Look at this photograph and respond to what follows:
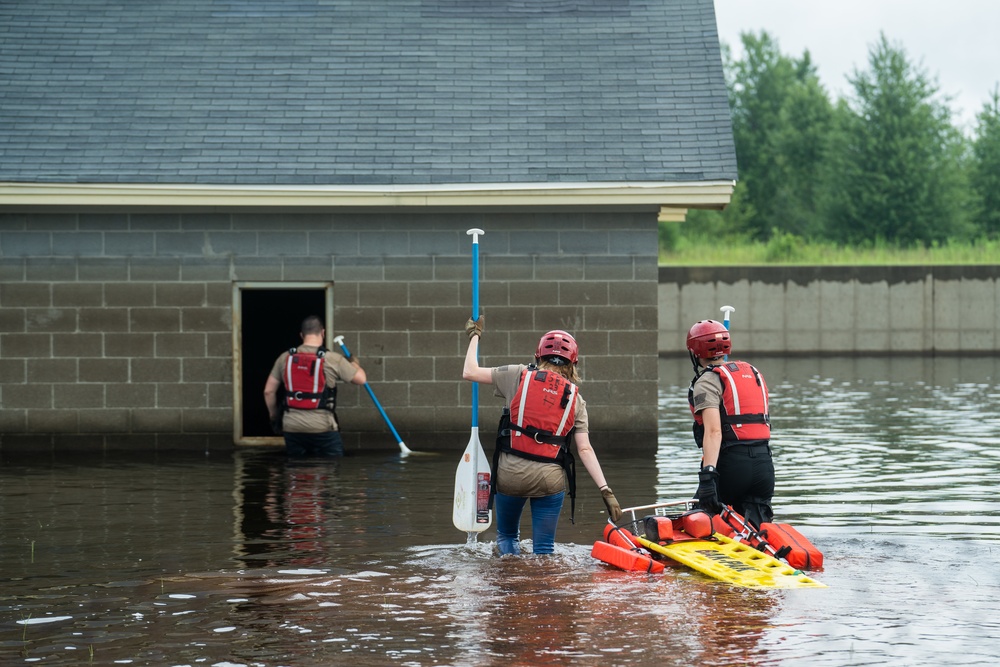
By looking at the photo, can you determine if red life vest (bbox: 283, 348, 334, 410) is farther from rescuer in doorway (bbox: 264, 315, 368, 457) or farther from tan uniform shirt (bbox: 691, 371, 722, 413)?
tan uniform shirt (bbox: 691, 371, 722, 413)

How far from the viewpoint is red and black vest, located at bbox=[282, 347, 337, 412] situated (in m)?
14.6

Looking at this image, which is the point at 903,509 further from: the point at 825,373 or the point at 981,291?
the point at 981,291

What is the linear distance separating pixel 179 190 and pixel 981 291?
26.8m

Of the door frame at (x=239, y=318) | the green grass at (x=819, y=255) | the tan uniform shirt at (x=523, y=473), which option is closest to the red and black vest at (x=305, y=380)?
the door frame at (x=239, y=318)

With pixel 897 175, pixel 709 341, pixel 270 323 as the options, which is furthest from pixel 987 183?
pixel 709 341

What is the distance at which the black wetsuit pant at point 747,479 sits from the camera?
366 inches

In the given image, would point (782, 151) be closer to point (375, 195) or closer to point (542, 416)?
point (375, 195)

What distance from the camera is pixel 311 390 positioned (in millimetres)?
14680

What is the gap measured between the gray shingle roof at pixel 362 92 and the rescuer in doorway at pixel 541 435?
6.36 metres

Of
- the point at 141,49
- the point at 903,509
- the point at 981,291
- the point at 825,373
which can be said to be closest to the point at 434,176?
the point at 141,49

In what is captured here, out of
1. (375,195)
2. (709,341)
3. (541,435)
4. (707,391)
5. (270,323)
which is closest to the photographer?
(541,435)

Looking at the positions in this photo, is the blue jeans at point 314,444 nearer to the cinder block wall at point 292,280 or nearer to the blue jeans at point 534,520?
the cinder block wall at point 292,280

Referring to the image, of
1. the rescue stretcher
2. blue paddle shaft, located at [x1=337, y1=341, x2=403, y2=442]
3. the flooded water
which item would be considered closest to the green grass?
blue paddle shaft, located at [x1=337, y1=341, x2=403, y2=442]

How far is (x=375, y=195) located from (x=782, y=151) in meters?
54.0
